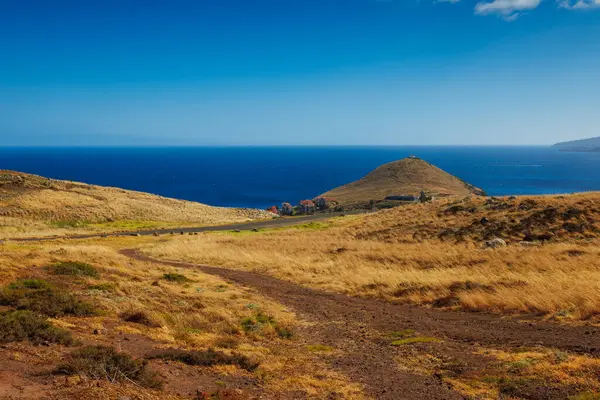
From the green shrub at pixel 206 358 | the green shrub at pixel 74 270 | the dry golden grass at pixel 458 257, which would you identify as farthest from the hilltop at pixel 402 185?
the green shrub at pixel 206 358

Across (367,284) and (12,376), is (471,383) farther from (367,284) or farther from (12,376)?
(367,284)

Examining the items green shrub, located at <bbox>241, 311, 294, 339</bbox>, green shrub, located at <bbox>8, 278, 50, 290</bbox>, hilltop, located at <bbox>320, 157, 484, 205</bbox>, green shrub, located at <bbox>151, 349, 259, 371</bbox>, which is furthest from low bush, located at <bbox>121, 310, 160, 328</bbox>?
hilltop, located at <bbox>320, 157, 484, 205</bbox>

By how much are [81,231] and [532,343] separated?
56580 millimetres

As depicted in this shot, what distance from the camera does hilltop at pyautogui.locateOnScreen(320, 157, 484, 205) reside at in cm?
9378

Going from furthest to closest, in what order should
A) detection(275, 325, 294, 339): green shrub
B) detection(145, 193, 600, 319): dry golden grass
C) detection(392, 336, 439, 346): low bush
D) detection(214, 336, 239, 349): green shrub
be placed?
detection(145, 193, 600, 319): dry golden grass → detection(275, 325, 294, 339): green shrub → detection(392, 336, 439, 346): low bush → detection(214, 336, 239, 349): green shrub

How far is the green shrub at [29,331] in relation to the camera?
29.3 ft

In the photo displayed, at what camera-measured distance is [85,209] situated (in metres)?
69.6

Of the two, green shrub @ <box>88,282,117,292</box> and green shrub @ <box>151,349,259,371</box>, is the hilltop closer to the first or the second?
green shrub @ <box>88,282,117,292</box>

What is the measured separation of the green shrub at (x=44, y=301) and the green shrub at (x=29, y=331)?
80.7 inches

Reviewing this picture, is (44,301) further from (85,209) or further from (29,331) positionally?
(85,209)

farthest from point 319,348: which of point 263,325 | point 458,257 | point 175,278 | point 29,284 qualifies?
point 458,257

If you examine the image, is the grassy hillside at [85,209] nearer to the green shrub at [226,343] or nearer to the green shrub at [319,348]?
the green shrub at [226,343]

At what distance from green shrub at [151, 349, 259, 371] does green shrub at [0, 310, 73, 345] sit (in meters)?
2.18

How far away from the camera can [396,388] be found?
8727 millimetres
